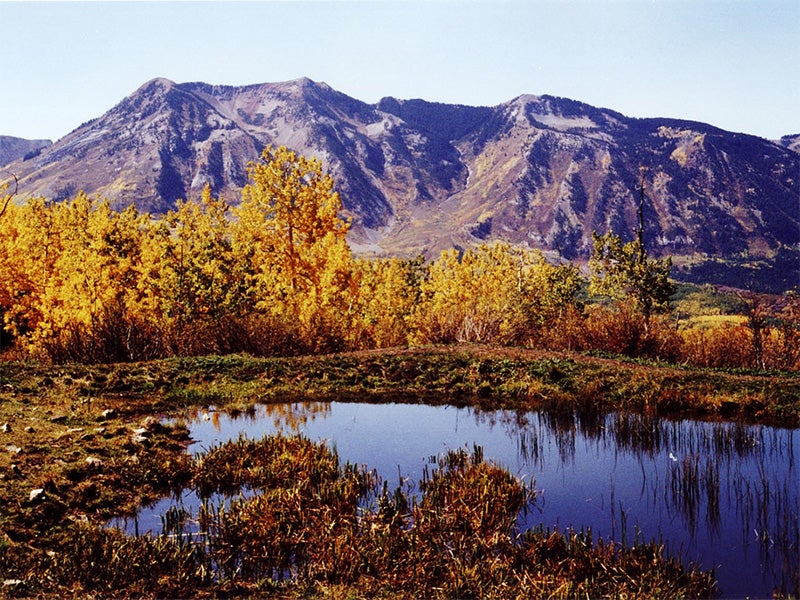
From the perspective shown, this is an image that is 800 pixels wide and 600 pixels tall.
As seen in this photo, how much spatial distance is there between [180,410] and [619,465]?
10.0m

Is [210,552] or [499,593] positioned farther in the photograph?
[210,552]

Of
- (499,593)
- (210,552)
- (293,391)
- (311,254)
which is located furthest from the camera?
(311,254)

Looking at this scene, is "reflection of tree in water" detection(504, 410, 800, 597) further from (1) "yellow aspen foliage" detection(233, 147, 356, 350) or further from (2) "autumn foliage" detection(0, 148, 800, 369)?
(1) "yellow aspen foliage" detection(233, 147, 356, 350)

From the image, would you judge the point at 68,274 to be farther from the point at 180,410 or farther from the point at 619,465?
the point at 619,465

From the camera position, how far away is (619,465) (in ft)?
37.3

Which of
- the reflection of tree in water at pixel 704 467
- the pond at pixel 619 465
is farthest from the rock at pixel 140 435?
the reflection of tree in water at pixel 704 467

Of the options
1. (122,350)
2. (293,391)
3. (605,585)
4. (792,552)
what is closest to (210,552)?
(605,585)

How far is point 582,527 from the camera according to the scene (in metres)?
8.23

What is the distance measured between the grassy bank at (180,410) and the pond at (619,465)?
802mm

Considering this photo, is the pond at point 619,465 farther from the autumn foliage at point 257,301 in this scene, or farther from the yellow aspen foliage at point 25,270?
the yellow aspen foliage at point 25,270

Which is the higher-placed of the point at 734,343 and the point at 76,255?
the point at 76,255

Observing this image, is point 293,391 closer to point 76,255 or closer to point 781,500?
point 781,500

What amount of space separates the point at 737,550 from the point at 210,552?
20.6 ft

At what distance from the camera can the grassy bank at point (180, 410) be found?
686 cm
